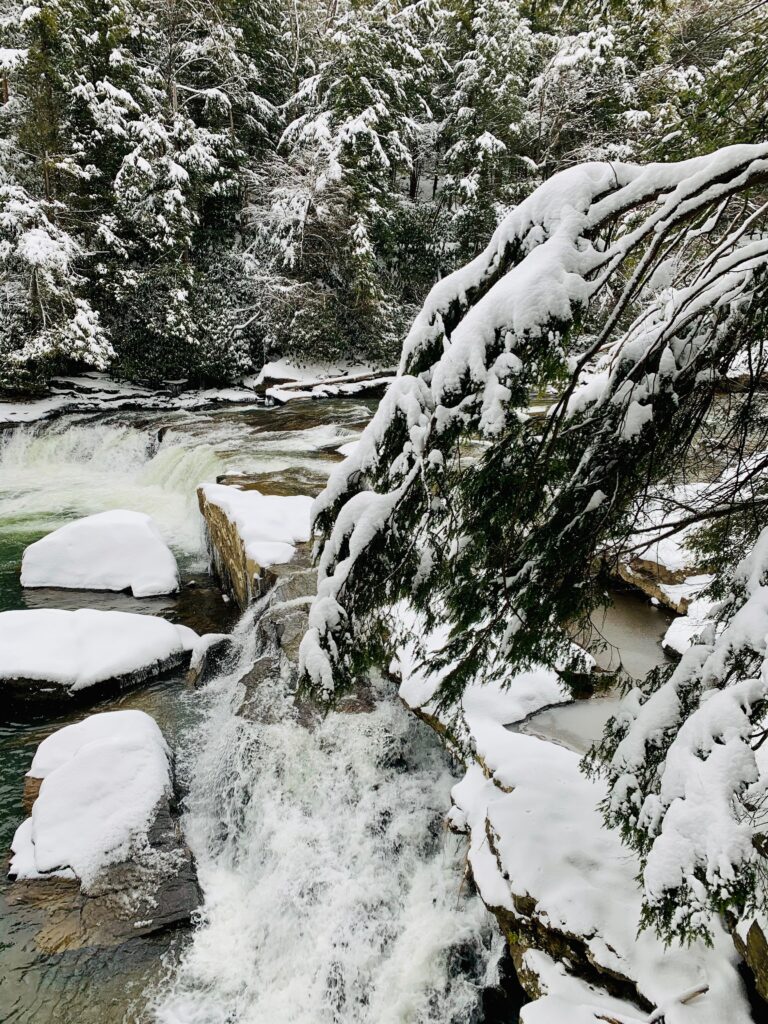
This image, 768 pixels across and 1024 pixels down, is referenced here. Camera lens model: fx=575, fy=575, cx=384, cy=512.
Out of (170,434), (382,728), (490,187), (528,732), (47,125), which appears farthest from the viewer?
(490,187)

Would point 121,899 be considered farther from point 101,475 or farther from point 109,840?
point 101,475

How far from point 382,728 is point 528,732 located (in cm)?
109

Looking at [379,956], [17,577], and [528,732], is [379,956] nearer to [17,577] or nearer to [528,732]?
[528,732]

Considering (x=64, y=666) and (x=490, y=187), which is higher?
(x=490, y=187)

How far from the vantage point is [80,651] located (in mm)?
5340

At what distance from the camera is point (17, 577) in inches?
292

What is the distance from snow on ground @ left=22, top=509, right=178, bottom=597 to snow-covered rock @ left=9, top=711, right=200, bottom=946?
2952 mm

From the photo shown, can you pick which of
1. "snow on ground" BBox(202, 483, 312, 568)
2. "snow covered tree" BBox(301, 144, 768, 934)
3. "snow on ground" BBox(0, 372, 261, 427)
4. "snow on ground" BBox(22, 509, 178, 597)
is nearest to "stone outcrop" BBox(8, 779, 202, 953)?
"snow covered tree" BBox(301, 144, 768, 934)

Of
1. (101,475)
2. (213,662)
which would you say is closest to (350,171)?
(101,475)

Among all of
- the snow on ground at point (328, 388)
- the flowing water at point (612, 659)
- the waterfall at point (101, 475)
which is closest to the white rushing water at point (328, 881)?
the flowing water at point (612, 659)

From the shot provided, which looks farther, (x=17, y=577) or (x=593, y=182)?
(x=17, y=577)

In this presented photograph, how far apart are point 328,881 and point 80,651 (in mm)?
3228

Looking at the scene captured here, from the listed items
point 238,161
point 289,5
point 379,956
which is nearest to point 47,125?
point 238,161

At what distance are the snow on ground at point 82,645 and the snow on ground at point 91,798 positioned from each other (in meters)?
0.83
